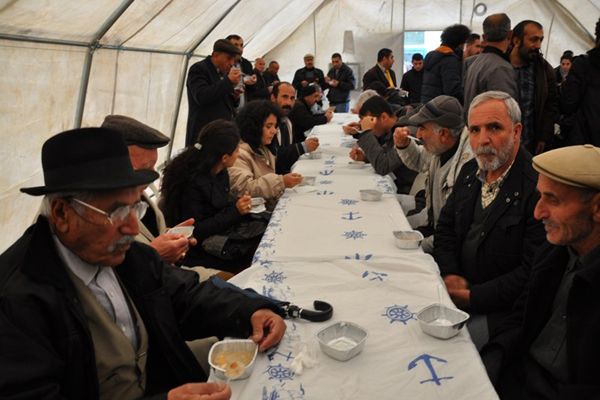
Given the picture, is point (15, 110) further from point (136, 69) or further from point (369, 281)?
point (369, 281)

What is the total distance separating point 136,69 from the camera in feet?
18.8

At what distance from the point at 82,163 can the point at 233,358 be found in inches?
29.0

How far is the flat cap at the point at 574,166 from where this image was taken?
1.45m

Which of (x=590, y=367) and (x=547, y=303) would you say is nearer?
(x=590, y=367)

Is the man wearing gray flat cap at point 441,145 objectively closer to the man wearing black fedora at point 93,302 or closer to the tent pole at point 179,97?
the man wearing black fedora at point 93,302

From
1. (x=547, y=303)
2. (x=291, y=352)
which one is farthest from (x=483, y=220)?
(x=291, y=352)

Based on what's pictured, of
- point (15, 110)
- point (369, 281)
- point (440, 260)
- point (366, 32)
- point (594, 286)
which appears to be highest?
point (366, 32)

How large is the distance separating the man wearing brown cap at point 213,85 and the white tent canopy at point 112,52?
82cm

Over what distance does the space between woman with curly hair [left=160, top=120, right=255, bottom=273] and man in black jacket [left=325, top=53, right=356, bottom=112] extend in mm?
7703

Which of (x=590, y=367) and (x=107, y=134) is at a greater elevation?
(x=107, y=134)

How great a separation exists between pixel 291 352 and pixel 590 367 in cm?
92

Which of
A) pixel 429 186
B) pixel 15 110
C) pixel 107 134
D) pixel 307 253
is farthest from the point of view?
pixel 15 110

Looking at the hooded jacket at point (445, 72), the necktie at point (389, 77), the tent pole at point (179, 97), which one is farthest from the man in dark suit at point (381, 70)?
the tent pole at point (179, 97)

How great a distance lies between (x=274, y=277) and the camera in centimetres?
198
